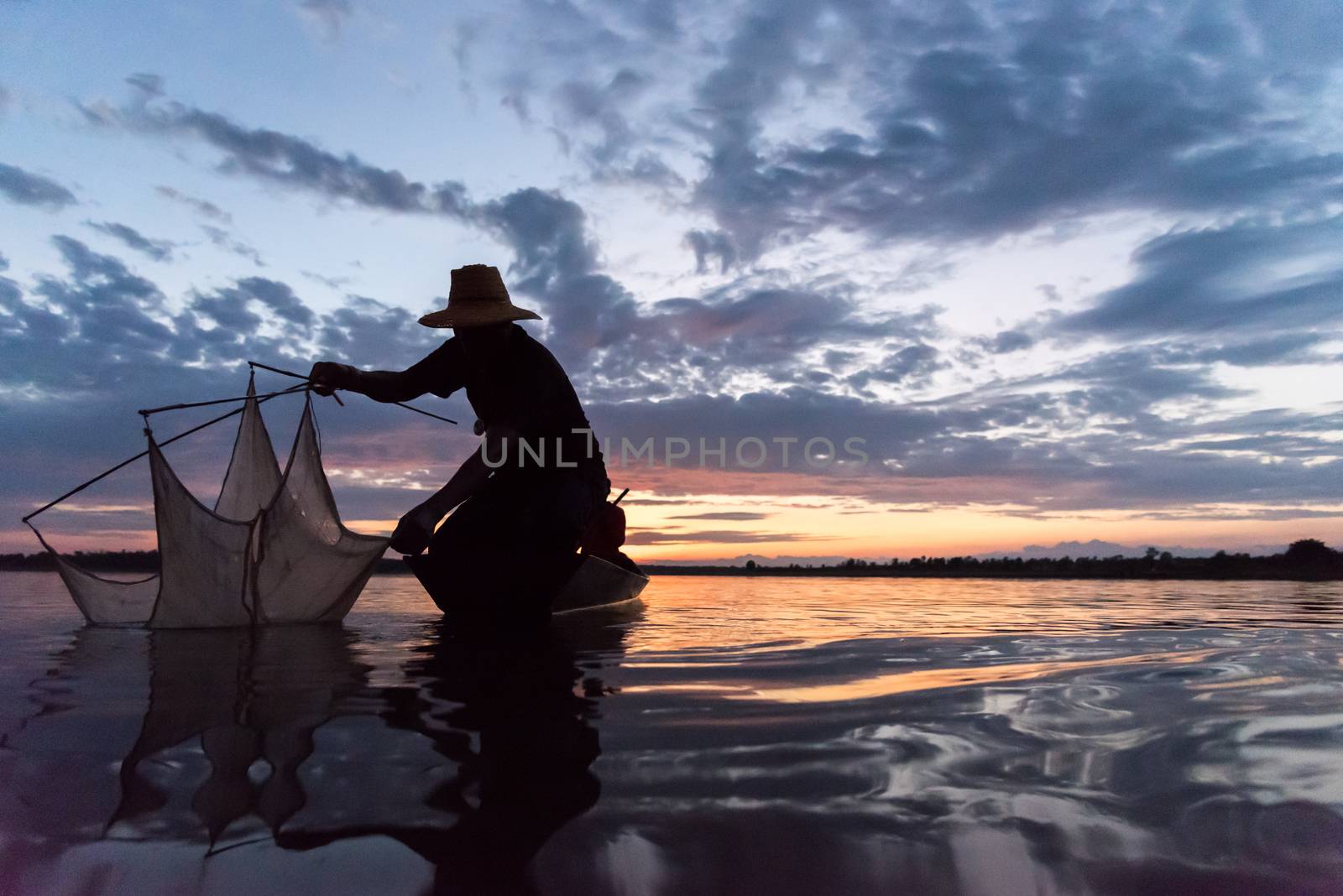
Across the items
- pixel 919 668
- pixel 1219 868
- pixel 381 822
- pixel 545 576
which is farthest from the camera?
pixel 545 576

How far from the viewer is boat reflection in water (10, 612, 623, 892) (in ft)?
4.26

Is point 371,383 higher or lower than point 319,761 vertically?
higher

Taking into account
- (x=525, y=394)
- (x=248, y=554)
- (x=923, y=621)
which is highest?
(x=525, y=394)

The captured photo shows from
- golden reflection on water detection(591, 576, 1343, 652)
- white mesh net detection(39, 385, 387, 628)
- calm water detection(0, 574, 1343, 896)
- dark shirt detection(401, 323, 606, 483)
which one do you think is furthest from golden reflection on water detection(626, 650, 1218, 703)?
white mesh net detection(39, 385, 387, 628)

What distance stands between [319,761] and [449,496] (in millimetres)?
3002

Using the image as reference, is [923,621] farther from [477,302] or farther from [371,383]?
[371,383]

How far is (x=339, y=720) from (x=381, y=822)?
956 mm

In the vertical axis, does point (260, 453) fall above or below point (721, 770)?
above

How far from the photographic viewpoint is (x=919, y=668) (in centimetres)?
338

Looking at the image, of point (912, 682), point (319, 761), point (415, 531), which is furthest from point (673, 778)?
point (415, 531)

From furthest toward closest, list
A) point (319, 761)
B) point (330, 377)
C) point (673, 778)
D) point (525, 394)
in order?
point (330, 377) → point (525, 394) → point (319, 761) → point (673, 778)

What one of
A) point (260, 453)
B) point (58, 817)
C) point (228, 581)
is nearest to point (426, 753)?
point (58, 817)

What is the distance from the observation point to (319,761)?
1.76 m

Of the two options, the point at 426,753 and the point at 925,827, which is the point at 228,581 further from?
the point at 925,827
